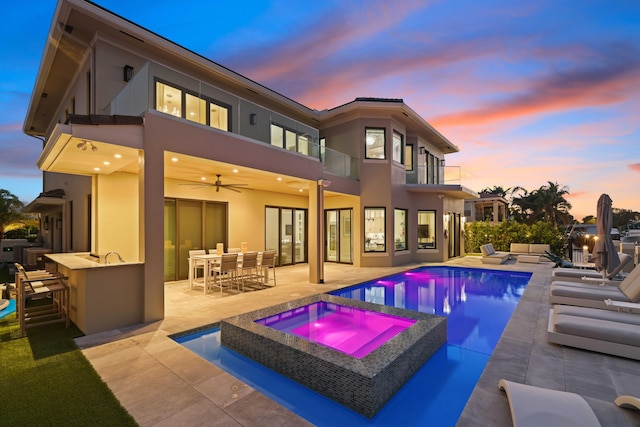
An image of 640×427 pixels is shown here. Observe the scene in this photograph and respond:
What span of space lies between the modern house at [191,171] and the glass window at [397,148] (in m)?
0.12

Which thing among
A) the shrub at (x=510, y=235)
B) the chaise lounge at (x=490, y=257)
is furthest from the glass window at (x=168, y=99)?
the shrub at (x=510, y=235)

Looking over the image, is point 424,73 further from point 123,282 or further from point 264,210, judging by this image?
point 123,282

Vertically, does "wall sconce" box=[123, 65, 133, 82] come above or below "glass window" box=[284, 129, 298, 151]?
above

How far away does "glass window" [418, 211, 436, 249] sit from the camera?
1573 cm

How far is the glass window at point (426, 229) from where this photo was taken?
15.7 m

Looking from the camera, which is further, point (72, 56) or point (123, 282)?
point (72, 56)

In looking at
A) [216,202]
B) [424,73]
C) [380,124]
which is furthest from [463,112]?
[216,202]

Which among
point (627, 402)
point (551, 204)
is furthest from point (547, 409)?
point (551, 204)

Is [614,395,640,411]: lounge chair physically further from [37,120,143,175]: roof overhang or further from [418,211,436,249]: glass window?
[418,211,436,249]: glass window

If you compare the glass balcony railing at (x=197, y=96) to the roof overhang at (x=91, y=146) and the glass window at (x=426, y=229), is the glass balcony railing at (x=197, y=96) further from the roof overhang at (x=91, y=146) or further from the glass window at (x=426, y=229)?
the glass window at (x=426, y=229)

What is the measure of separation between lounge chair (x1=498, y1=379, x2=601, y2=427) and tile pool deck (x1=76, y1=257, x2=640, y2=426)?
259 mm

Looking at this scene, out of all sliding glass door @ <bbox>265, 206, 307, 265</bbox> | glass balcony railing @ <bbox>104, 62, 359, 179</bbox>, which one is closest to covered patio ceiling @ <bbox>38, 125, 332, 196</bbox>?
glass balcony railing @ <bbox>104, 62, 359, 179</bbox>

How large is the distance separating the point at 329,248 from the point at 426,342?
35.3 feet

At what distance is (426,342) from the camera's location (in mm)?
4461
